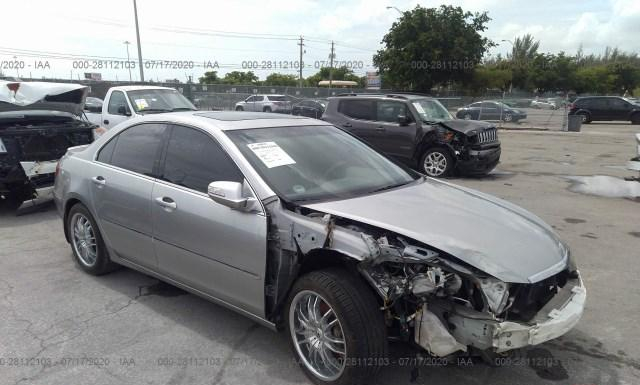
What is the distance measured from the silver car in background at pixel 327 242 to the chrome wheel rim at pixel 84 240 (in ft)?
1.21

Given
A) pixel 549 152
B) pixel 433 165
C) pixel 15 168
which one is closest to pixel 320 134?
pixel 15 168

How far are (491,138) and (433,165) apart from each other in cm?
134

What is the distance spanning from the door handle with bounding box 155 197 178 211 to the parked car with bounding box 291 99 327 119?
12.9 m

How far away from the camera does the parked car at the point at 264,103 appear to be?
27.1m

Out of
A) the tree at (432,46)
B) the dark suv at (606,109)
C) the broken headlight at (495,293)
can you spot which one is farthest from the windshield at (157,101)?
the tree at (432,46)

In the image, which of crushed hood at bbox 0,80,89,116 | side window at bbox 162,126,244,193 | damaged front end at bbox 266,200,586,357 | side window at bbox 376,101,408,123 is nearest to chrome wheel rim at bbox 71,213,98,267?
side window at bbox 162,126,244,193

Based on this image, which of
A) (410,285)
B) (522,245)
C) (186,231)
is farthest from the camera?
(186,231)

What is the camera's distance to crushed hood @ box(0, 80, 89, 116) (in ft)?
24.0

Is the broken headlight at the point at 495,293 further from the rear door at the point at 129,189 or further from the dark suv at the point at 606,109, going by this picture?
the dark suv at the point at 606,109

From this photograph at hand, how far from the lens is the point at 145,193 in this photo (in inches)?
150

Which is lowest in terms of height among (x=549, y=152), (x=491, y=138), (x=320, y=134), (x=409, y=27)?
(x=549, y=152)

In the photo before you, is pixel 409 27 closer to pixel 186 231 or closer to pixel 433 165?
pixel 433 165

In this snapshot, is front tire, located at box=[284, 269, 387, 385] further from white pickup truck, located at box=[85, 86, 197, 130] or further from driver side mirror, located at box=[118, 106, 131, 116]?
driver side mirror, located at box=[118, 106, 131, 116]

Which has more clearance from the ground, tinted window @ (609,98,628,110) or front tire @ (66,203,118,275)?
tinted window @ (609,98,628,110)
